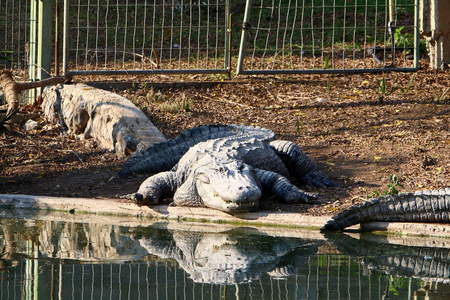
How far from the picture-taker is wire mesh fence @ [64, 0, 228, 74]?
938 cm

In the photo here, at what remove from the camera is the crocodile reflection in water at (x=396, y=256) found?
13.1 feet

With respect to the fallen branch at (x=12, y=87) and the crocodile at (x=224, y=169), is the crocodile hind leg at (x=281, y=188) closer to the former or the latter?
the crocodile at (x=224, y=169)

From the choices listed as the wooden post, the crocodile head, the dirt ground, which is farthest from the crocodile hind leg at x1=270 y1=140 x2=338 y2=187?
the wooden post

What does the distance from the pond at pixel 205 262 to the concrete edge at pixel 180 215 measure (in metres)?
0.07

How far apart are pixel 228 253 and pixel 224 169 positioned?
135cm

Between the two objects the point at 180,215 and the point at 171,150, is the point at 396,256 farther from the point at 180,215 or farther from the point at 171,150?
the point at 171,150

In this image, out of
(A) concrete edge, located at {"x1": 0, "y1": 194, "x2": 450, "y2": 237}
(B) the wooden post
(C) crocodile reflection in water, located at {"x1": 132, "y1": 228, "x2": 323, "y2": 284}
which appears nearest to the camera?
(C) crocodile reflection in water, located at {"x1": 132, "y1": 228, "x2": 323, "y2": 284}

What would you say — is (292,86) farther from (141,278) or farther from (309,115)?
(141,278)

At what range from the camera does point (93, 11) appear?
1435cm

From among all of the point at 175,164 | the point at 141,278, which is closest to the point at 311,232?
the point at 141,278

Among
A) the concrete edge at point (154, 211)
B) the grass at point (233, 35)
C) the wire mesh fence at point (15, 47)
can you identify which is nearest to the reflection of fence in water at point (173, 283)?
the concrete edge at point (154, 211)

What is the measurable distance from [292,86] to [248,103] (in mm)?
928

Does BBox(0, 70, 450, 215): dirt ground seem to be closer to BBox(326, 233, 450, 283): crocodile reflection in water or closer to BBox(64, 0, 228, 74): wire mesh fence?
BBox(64, 0, 228, 74): wire mesh fence

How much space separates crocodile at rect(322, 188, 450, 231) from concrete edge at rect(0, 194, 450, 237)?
0.08 metres
